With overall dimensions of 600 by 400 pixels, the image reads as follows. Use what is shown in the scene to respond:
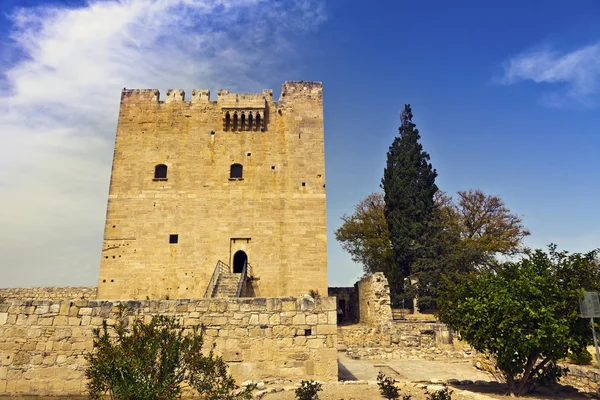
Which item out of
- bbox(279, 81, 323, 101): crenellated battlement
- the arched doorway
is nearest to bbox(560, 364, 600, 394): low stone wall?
the arched doorway

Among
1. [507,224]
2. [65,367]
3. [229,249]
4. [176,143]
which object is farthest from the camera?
Answer: [507,224]

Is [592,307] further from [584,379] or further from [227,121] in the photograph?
[227,121]

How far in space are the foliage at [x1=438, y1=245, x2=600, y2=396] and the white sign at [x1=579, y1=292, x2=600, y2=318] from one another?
0.24 metres

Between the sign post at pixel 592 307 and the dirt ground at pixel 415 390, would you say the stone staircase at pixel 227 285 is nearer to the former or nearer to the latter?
the dirt ground at pixel 415 390

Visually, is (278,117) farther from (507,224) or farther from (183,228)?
(507,224)

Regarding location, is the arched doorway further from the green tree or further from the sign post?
the sign post

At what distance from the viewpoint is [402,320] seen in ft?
62.0

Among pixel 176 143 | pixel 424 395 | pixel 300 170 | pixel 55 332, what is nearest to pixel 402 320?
pixel 300 170

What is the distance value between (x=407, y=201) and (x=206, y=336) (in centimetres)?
1863

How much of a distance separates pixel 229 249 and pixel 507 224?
19912 mm

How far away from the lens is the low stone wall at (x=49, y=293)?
22094 millimetres

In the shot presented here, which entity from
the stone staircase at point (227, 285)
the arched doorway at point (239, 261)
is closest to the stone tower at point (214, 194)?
the arched doorway at point (239, 261)

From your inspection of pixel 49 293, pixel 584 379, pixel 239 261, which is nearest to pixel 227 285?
pixel 239 261

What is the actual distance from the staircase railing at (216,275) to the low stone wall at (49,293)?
29.3ft
